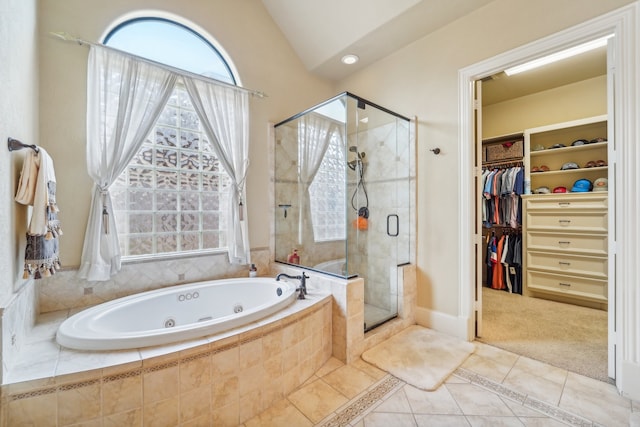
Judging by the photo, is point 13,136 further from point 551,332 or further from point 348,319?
point 551,332

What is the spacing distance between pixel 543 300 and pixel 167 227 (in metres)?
4.51

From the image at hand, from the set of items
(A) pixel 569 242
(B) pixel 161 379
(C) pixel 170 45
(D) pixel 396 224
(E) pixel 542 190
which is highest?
(C) pixel 170 45

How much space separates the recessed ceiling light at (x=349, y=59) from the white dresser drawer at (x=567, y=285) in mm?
3529

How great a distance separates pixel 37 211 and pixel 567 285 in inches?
195

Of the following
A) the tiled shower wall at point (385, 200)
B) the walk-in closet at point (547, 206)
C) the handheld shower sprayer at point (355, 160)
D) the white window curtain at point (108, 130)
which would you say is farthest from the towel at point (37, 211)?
the walk-in closet at point (547, 206)

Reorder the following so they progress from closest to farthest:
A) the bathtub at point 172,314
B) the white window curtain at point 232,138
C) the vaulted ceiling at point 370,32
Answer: the bathtub at point 172,314, the vaulted ceiling at point 370,32, the white window curtain at point 232,138

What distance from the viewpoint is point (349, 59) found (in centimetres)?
301

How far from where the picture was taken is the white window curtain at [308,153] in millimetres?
2725

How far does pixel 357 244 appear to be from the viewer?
8.14ft

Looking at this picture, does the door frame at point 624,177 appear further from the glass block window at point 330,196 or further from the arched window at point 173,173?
the arched window at point 173,173

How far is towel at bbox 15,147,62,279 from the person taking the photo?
1386 mm

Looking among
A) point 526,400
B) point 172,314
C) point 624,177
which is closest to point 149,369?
point 172,314

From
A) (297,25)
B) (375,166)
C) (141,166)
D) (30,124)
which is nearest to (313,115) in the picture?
(375,166)

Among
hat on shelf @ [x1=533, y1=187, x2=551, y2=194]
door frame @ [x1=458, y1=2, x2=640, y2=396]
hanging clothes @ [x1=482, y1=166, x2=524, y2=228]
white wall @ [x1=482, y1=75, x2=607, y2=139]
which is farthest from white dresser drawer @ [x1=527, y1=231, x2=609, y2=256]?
door frame @ [x1=458, y1=2, x2=640, y2=396]
